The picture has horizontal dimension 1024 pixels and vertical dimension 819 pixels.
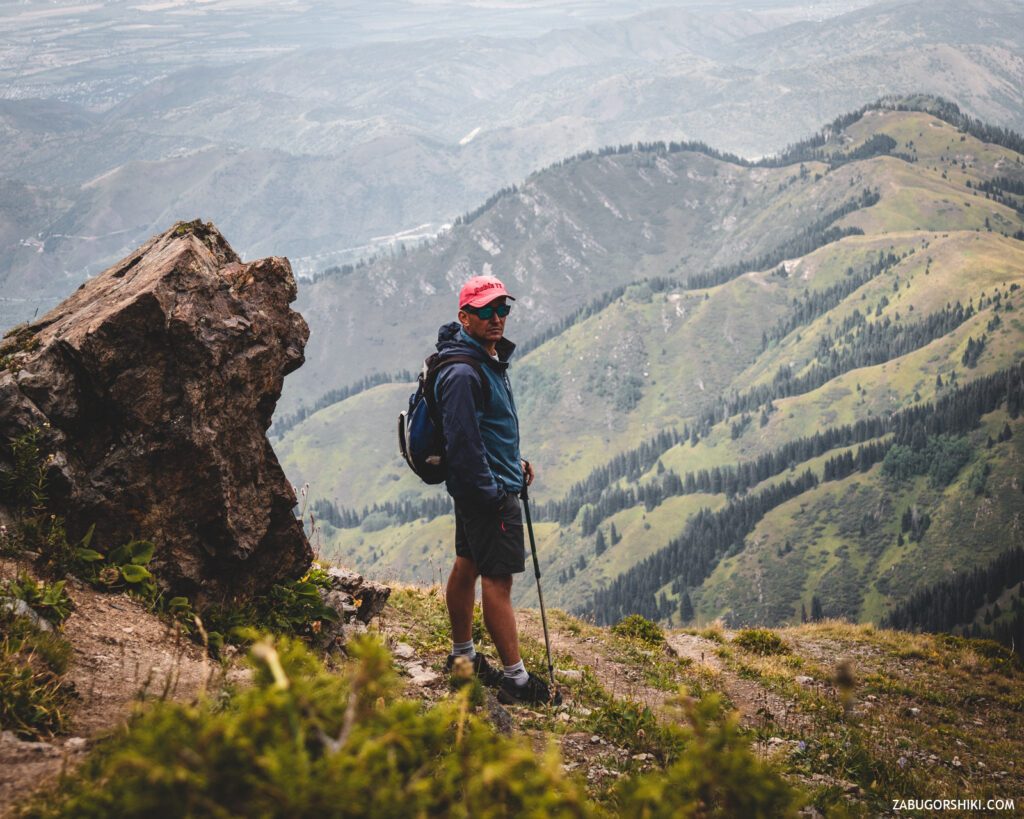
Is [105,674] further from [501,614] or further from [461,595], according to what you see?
[501,614]

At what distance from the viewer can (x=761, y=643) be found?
64.7 ft

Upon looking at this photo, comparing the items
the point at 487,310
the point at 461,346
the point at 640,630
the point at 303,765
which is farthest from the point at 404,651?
the point at 303,765

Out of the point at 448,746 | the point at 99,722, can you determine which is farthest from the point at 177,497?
the point at 448,746

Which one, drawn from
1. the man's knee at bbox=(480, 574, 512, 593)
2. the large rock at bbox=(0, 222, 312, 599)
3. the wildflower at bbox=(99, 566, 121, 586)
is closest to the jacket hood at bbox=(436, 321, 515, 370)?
the man's knee at bbox=(480, 574, 512, 593)

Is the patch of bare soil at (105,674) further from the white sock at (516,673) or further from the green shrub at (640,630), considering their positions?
the green shrub at (640,630)

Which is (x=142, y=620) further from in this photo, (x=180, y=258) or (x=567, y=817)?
(x=567, y=817)

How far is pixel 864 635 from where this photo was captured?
74.0 feet

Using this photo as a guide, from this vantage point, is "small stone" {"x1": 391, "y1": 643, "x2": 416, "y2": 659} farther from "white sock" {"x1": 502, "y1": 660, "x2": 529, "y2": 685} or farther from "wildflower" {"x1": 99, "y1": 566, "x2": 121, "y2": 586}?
"wildflower" {"x1": 99, "y1": 566, "x2": 121, "y2": 586}

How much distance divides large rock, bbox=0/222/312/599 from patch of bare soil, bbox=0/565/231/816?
101cm

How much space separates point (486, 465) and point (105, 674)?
4.51 metres

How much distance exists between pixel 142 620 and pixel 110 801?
6.20 m

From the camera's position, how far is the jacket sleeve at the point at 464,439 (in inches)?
364

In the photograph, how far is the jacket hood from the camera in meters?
9.84

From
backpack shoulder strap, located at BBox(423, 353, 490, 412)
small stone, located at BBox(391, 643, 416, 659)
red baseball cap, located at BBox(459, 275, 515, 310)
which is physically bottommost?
small stone, located at BBox(391, 643, 416, 659)
